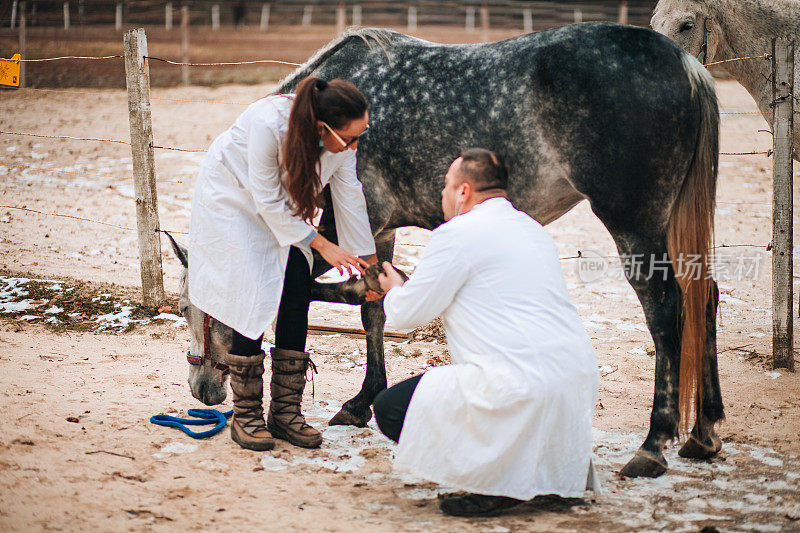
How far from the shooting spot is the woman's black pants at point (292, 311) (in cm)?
321

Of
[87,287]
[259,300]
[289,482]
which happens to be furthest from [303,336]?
[87,287]

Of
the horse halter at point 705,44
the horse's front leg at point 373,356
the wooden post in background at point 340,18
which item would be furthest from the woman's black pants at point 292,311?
the wooden post in background at point 340,18

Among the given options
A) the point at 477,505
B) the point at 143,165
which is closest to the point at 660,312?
the point at 477,505

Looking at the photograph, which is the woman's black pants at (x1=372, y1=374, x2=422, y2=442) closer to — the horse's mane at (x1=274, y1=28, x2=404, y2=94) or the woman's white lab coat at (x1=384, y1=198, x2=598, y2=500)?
the woman's white lab coat at (x1=384, y1=198, x2=598, y2=500)

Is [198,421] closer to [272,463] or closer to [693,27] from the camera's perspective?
[272,463]

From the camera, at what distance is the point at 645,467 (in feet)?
9.86

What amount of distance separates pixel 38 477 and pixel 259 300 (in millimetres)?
1022

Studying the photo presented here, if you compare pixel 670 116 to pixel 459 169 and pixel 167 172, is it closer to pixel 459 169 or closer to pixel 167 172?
pixel 459 169

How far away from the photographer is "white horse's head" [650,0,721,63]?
470cm

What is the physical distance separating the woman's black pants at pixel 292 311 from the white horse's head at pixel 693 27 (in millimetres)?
2952

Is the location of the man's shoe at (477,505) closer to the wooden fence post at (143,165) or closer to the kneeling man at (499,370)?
the kneeling man at (499,370)

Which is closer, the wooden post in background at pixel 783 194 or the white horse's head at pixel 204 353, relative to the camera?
the white horse's head at pixel 204 353

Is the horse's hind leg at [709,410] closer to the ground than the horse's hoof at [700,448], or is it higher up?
higher up

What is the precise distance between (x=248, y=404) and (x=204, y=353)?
0.36m
